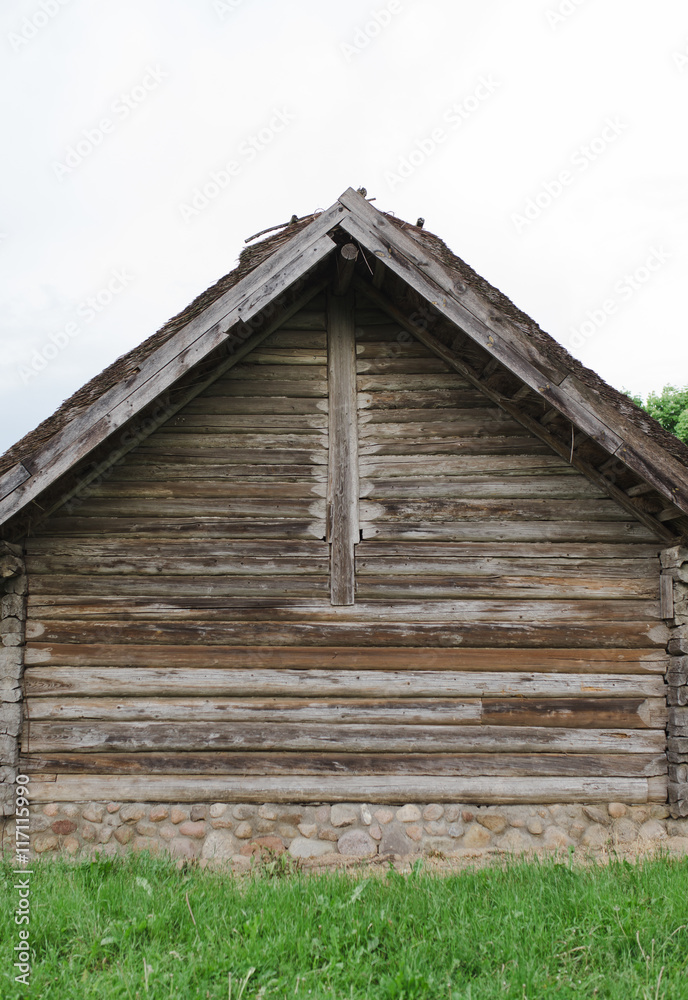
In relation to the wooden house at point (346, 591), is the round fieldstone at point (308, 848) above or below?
below

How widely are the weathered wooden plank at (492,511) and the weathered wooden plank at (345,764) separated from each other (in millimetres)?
1910

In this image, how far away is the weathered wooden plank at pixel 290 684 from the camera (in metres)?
4.96

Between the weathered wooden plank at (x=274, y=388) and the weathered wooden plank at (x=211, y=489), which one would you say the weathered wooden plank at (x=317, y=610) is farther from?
the weathered wooden plank at (x=274, y=388)

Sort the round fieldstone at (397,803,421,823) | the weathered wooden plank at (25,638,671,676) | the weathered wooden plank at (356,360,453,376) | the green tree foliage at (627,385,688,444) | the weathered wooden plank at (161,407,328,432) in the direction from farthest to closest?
1. the green tree foliage at (627,385,688,444)
2. the weathered wooden plank at (356,360,453,376)
3. the weathered wooden plank at (161,407,328,432)
4. the weathered wooden plank at (25,638,671,676)
5. the round fieldstone at (397,803,421,823)

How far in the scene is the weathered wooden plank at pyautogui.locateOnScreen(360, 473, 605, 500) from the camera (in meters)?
5.18

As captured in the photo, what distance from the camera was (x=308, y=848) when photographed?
15.5 ft

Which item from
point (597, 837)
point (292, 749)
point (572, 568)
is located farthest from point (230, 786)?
point (572, 568)

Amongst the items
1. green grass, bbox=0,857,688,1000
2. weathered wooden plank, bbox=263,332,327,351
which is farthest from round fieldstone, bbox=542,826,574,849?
weathered wooden plank, bbox=263,332,327,351

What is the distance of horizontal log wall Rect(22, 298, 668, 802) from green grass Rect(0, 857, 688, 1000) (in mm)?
916

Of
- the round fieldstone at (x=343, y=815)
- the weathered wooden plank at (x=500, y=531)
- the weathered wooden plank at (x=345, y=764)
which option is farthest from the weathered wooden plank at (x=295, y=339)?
the round fieldstone at (x=343, y=815)

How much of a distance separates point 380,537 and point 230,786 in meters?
2.30

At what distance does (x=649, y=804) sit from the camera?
4.91 meters

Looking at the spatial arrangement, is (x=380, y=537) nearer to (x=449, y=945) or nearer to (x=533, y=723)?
(x=533, y=723)

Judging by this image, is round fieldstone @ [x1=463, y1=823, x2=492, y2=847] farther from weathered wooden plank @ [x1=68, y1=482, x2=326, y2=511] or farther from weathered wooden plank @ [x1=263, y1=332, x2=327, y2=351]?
weathered wooden plank @ [x1=263, y1=332, x2=327, y2=351]
